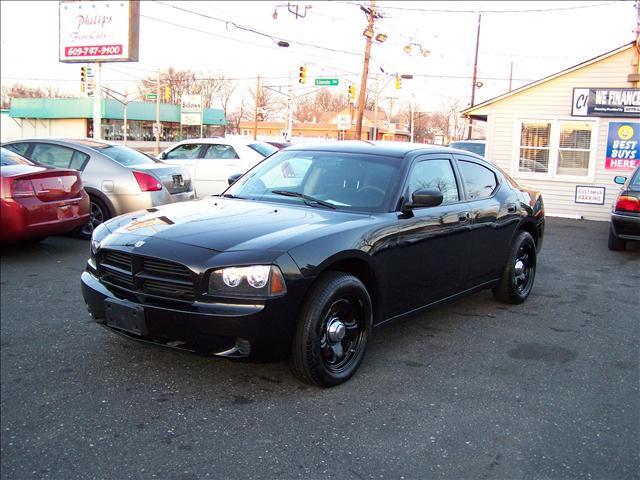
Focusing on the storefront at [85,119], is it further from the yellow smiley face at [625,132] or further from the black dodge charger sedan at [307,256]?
the black dodge charger sedan at [307,256]

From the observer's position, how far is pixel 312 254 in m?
3.68

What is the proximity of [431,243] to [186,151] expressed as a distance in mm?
9327

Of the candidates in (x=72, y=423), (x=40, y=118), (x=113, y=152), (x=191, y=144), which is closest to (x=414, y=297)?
(x=72, y=423)

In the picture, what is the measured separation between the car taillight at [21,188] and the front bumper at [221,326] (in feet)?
13.1

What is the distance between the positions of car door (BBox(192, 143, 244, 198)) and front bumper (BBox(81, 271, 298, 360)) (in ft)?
29.5

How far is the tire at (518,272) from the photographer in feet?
19.6

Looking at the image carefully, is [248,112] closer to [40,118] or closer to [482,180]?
[40,118]

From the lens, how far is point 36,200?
7051 mm

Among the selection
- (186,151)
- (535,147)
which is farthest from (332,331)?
(535,147)

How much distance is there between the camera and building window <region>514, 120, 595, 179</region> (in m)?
13.9

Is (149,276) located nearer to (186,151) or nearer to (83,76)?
(186,151)

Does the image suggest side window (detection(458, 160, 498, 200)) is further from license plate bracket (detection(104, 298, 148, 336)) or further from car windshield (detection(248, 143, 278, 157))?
car windshield (detection(248, 143, 278, 157))

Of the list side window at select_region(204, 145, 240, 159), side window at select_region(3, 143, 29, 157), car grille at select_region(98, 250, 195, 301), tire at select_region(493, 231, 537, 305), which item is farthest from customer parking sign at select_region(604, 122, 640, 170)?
car grille at select_region(98, 250, 195, 301)

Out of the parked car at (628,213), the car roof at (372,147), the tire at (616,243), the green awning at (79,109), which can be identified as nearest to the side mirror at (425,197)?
the car roof at (372,147)
